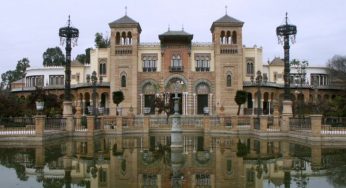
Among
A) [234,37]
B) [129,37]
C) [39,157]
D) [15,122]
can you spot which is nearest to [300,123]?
[39,157]

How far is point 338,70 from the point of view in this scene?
62031 mm

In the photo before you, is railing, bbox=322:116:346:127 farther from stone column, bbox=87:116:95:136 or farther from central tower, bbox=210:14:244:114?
central tower, bbox=210:14:244:114

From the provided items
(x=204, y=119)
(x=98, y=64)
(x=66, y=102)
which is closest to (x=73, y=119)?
(x=66, y=102)

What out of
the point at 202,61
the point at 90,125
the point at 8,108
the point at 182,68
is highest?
the point at 202,61

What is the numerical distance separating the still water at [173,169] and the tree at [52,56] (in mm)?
68115

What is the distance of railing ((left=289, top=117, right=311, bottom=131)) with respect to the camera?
78.8ft

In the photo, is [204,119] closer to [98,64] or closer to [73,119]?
[73,119]

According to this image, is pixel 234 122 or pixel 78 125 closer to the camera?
pixel 78 125

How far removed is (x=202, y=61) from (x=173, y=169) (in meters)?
40.7

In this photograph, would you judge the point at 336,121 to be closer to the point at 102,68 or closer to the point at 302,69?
the point at 302,69

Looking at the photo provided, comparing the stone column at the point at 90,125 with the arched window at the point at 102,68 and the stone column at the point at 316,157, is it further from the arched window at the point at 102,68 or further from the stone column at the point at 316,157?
the arched window at the point at 102,68

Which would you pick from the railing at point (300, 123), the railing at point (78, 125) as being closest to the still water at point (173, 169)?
the railing at point (300, 123)

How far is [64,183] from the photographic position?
1041 centimetres

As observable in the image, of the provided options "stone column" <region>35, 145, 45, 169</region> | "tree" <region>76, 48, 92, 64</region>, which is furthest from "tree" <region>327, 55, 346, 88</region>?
"stone column" <region>35, 145, 45, 169</region>
